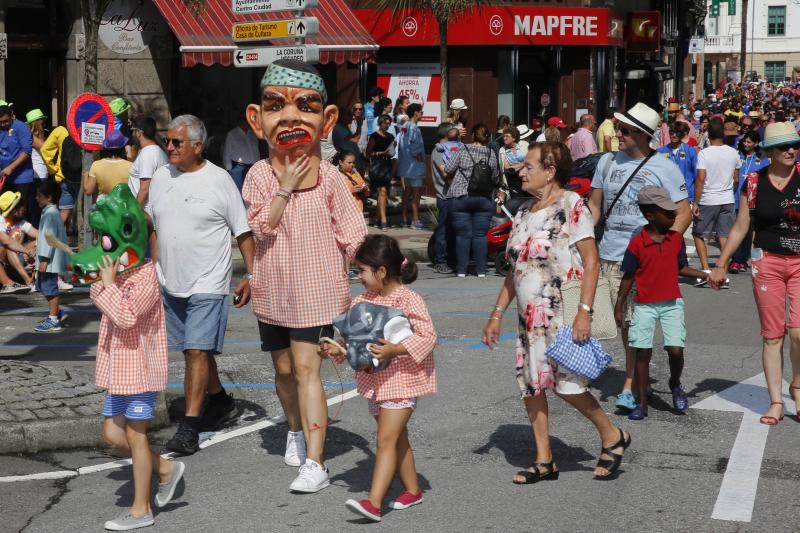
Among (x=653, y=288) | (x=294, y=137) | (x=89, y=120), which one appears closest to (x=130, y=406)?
(x=294, y=137)

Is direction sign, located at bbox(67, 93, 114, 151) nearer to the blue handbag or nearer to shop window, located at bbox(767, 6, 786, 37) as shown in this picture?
the blue handbag

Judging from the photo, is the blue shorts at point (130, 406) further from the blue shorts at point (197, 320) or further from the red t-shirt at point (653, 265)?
the red t-shirt at point (653, 265)

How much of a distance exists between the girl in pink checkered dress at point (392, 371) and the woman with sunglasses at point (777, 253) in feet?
9.23

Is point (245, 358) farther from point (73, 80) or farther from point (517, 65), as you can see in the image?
point (517, 65)

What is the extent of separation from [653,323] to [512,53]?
1801 centimetres

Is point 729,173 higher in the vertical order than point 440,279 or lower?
higher

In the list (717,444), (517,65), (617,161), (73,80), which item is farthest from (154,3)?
(717,444)

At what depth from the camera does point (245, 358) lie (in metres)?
9.69

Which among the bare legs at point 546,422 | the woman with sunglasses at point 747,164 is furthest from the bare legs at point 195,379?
the woman with sunglasses at point 747,164

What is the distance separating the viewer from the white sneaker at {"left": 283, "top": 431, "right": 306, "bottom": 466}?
675 centimetres

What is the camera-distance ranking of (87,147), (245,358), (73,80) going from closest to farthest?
(245,358) < (87,147) < (73,80)

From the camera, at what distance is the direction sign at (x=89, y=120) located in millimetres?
12086

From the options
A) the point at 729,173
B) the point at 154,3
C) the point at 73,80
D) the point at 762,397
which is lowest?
the point at 762,397

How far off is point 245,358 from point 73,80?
1005 centimetres
